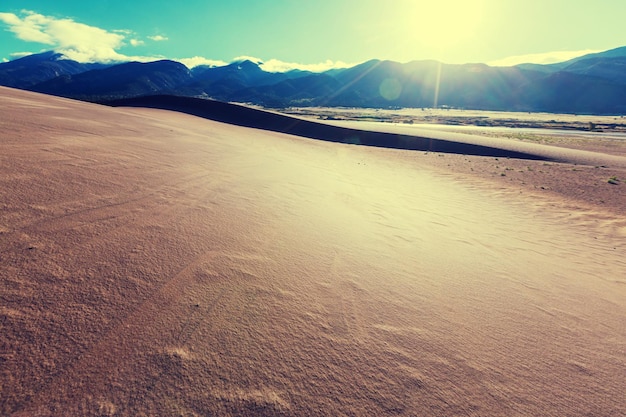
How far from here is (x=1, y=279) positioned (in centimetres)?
210

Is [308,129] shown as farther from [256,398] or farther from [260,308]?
[256,398]

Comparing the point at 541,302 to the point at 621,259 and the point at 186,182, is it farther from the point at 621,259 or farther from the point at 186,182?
the point at 186,182

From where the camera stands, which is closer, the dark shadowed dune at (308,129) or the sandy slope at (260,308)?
the sandy slope at (260,308)

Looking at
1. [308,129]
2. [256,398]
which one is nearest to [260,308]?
[256,398]

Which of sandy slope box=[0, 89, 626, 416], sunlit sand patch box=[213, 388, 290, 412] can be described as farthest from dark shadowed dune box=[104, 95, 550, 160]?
sunlit sand patch box=[213, 388, 290, 412]

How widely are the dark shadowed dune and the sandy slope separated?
57.5ft

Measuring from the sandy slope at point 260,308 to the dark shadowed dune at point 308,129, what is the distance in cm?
1754

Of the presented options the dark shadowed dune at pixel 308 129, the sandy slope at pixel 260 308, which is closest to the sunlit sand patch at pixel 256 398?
the sandy slope at pixel 260 308

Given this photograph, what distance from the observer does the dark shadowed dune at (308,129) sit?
21125 millimetres

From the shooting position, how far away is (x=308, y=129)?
2564 cm

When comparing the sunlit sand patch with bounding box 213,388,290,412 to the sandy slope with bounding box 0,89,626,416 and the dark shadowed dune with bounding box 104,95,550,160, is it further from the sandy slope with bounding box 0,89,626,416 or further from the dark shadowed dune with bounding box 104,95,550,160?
the dark shadowed dune with bounding box 104,95,550,160

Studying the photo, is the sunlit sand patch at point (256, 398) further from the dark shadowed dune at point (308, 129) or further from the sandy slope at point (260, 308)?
the dark shadowed dune at point (308, 129)

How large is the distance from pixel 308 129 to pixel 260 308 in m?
24.5

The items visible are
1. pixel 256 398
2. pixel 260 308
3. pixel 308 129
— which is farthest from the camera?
pixel 308 129
